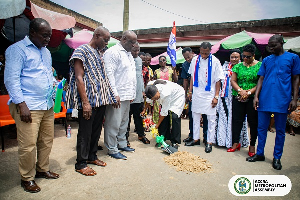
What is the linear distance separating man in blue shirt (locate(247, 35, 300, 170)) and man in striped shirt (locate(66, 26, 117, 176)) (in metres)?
2.67

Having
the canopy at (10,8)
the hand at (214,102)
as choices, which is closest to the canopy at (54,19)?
the canopy at (10,8)

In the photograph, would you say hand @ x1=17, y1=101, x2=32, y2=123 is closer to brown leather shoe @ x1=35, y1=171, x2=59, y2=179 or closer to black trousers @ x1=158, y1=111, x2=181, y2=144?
brown leather shoe @ x1=35, y1=171, x2=59, y2=179

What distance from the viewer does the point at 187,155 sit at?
3596 millimetres

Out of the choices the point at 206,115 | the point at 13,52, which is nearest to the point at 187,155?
the point at 206,115

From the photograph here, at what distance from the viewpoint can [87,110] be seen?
107 inches

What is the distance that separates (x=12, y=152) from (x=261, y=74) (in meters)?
4.82

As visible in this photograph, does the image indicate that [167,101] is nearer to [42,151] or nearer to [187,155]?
[187,155]

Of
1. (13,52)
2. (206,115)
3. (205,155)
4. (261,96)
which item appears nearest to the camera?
(13,52)

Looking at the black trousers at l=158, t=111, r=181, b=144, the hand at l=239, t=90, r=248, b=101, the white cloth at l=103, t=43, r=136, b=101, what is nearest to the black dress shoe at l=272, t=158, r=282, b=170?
the hand at l=239, t=90, r=248, b=101

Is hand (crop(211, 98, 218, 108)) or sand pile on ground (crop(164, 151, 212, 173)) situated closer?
sand pile on ground (crop(164, 151, 212, 173))

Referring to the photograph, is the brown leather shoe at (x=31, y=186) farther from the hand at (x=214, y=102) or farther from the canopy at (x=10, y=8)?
the hand at (x=214, y=102)

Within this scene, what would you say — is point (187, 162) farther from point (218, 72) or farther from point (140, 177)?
point (218, 72)

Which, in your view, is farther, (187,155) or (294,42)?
(294,42)

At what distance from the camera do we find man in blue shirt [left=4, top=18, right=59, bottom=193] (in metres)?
2.22
